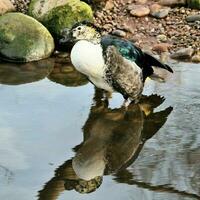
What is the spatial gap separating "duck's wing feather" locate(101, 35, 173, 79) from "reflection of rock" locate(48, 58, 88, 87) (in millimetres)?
911

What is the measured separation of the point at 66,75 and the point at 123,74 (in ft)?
4.63

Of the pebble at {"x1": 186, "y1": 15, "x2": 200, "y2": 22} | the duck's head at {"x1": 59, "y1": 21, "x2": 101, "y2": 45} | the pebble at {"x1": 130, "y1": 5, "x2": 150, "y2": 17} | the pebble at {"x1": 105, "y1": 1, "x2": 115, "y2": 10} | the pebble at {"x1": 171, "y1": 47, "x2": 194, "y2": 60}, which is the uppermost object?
the duck's head at {"x1": 59, "y1": 21, "x2": 101, "y2": 45}

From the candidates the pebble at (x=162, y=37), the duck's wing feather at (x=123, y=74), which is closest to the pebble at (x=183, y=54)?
the pebble at (x=162, y=37)

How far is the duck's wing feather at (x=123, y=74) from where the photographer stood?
19.9ft

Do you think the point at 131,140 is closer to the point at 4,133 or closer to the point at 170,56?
the point at 4,133

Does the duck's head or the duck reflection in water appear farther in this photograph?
the duck's head

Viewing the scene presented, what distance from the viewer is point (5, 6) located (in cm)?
897

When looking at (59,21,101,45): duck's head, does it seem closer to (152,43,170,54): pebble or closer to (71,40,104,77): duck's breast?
(71,40,104,77): duck's breast

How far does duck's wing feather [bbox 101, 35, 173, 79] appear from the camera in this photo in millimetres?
6176

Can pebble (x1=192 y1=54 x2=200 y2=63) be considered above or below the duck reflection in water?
below

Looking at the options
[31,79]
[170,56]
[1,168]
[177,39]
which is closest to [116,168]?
[1,168]

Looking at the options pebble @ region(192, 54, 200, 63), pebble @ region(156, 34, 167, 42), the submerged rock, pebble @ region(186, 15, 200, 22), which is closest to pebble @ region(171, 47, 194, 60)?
pebble @ region(192, 54, 200, 63)

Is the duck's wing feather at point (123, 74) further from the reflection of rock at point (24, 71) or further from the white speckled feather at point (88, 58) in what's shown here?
the reflection of rock at point (24, 71)

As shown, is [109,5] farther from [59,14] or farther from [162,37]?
[59,14]
